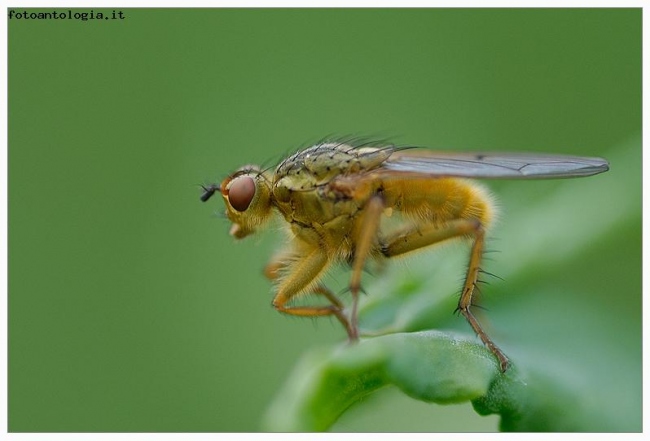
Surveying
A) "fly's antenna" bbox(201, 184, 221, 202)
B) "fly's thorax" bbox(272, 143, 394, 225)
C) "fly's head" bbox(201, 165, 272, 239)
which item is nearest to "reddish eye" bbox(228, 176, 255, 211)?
"fly's head" bbox(201, 165, 272, 239)

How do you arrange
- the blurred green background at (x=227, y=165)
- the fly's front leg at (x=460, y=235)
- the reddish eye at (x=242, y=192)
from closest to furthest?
the fly's front leg at (x=460, y=235)
the reddish eye at (x=242, y=192)
the blurred green background at (x=227, y=165)

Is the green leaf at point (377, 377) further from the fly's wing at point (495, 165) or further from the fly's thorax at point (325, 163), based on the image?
the fly's thorax at point (325, 163)

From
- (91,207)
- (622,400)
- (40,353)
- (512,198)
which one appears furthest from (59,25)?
(622,400)

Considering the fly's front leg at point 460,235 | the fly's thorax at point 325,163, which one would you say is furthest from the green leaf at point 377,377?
the fly's thorax at point 325,163

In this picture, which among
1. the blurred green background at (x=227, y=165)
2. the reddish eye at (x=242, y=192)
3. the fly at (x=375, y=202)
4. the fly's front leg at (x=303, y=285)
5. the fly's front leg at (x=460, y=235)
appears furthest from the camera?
the blurred green background at (x=227, y=165)

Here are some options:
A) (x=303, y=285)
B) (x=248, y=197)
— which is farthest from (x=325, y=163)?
(x=303, y=285)

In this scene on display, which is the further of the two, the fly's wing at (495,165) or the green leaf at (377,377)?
the fly's wing at (495,165)

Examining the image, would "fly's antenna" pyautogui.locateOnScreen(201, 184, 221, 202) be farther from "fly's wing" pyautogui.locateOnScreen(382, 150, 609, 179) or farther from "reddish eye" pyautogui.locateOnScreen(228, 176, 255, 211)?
"fly's wing" pyautogui.locateOnScreen(382, 150, 609, 179)

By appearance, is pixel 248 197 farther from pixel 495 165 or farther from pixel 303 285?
pixel 495 165
